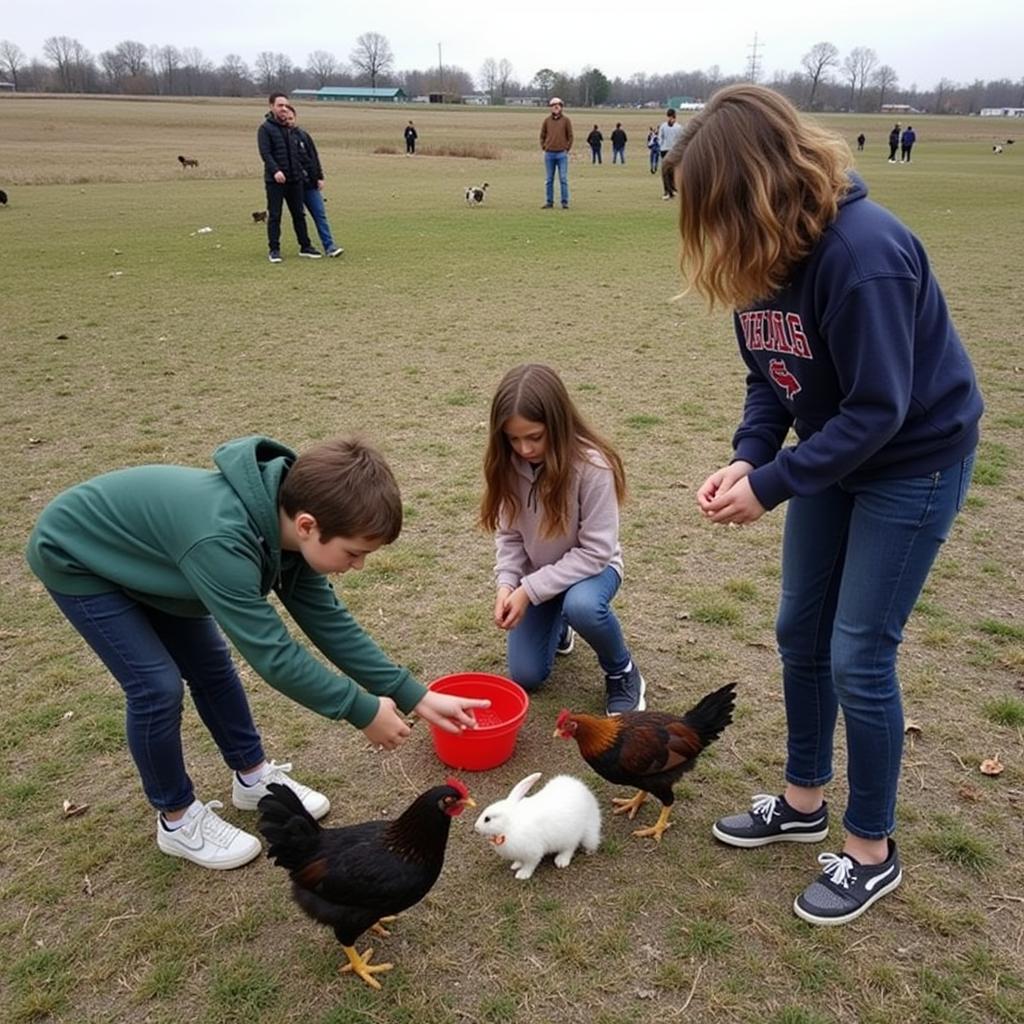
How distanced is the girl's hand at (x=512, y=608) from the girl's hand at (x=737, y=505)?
4.08ft

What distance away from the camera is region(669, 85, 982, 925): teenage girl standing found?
188 centimetres

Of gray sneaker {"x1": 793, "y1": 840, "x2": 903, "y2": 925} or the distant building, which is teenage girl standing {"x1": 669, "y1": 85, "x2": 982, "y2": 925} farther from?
the distant building

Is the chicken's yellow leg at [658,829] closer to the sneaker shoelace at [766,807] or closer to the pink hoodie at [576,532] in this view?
the sneaker shoelace at [766,807]

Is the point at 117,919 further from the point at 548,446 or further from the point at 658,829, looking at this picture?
the point at 548,446

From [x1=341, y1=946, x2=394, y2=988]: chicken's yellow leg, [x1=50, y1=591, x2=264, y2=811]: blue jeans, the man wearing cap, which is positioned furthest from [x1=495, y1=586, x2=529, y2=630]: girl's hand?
the man wearing cap

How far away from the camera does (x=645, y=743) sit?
2.75 metres

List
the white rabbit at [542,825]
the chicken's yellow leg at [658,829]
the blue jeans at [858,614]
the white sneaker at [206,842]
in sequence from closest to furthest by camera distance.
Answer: the blue jeans at [858,614] < the white rabbit at [542,825] < the white sneaker at [206,842] < the chicken's yellow leg at [658,829]

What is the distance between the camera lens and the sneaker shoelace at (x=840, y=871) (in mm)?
2475

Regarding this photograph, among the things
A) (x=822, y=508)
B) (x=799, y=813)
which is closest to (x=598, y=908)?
(x=799, y=813)

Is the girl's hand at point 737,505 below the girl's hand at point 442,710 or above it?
above

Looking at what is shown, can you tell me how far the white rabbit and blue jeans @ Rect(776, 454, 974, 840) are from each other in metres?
0.67

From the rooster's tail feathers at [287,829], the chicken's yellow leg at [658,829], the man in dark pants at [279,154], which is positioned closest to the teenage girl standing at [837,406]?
the chicken's yellow leg at [658,829]

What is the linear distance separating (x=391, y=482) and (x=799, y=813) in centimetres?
168

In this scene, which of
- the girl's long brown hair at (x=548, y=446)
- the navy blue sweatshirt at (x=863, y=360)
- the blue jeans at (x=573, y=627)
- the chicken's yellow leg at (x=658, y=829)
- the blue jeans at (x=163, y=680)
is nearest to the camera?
the navy blue sweatshirt at (x=863, y=360)
